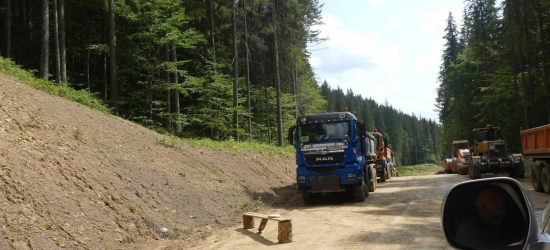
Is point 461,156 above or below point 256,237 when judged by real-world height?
above

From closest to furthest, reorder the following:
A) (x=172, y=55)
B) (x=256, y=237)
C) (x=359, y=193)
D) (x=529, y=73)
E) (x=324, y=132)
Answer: (x=256, y=237), (x=359, y=193), (x=324, y=132), (x=172, y=55), (x=529, y=73)

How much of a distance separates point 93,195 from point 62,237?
1894 mm

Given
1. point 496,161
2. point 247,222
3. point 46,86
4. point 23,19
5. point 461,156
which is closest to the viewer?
point 247,222

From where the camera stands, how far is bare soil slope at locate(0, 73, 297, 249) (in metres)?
8.27

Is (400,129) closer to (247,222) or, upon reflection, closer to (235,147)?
(235,147)

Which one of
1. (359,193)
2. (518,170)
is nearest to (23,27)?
(359,193)

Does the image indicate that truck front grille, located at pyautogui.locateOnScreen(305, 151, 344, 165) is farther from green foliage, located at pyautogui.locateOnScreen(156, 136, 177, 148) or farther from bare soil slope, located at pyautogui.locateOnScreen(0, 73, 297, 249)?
green foliage, located at pyautogui.locateOnScreen(156, 136, 177, 148)

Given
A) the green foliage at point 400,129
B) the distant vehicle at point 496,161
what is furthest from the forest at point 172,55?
the green foliage at point 400,129

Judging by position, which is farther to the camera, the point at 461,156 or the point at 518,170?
the point at 461,156

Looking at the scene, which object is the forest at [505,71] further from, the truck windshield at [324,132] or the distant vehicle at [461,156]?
the truck windshield at [324,132]

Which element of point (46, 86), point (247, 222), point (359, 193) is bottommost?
point (247, 222)

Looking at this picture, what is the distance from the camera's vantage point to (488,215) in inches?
76.4

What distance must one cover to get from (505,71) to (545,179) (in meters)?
22.8

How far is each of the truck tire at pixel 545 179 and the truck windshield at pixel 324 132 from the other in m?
6.96
